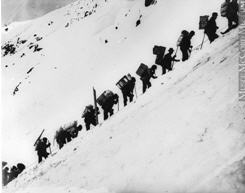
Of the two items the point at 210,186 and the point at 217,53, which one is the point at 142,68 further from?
the point at 210,186

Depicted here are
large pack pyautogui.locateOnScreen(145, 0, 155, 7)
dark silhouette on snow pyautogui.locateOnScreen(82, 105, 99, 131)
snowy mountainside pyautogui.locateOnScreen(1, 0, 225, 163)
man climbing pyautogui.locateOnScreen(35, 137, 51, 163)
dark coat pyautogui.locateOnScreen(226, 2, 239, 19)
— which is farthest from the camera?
large pack pyautogui.locateOnScreen(145, 0, 155, 7)

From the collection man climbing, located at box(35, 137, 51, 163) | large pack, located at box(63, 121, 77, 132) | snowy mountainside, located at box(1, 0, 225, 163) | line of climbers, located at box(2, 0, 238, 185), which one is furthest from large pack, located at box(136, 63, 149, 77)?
man climbing, located at box(35, 137, 51, 163)

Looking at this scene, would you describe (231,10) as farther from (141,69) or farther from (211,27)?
(141,69)

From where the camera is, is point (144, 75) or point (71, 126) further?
point (71, 126)

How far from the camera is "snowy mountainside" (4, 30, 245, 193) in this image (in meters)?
9.85

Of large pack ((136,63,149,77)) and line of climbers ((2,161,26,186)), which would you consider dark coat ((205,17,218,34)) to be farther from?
line of climbers ((2,161,26,186))

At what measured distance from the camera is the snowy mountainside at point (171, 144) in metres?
9.85

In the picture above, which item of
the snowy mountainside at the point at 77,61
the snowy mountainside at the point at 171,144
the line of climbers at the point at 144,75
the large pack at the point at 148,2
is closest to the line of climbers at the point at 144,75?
the line of climbers at the point at 144,75

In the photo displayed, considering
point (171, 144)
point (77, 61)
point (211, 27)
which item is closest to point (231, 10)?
point (211, 27)

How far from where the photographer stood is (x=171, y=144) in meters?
11.4

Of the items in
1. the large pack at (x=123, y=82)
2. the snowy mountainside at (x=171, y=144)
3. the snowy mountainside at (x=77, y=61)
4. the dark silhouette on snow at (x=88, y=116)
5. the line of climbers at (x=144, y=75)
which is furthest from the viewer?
the snowy mountainside at (x=77, y=61)

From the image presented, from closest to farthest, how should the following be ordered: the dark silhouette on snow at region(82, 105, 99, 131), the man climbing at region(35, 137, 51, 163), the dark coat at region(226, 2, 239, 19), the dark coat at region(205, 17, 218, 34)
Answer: the dark coat at region(226, 2, 239, 19), the dark coat at region(205, 17, 218, 34), the man climbing at region(35, 137, 51, 163), the dark silhouette on snow at region(82, 105, 99, 131)

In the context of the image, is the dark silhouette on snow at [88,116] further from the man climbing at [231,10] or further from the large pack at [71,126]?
the man climbing at [231,10]

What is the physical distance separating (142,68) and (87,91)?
31.9ft
